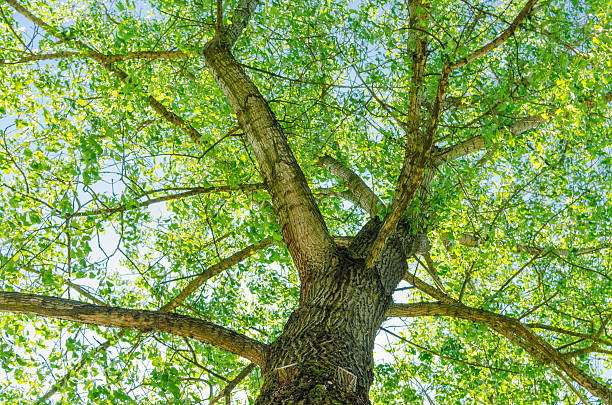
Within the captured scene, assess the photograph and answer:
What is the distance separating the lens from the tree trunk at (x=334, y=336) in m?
3.05

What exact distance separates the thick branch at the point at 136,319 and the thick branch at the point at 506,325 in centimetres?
189

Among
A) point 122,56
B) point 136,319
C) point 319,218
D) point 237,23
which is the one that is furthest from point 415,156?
point 122,56

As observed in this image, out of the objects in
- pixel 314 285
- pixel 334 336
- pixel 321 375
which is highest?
pixel 314 285

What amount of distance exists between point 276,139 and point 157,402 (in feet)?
12.0

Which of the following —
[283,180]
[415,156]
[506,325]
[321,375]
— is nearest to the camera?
[321,375]

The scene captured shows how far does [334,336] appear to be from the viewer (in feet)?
11.5

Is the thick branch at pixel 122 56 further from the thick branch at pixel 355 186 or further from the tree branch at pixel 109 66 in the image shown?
the thick branch at pixel 355 186

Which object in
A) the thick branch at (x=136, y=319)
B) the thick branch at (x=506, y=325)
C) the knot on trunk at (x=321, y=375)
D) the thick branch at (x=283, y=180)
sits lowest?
the knot on trunk at (x=321, y=375)

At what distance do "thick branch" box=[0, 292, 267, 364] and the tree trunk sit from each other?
0.31 meters

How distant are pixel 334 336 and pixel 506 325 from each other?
2456 mm

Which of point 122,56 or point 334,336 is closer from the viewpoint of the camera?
point 334,336

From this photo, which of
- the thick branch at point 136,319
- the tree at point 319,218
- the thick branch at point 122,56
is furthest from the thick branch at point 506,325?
the thick branch at point 122,56

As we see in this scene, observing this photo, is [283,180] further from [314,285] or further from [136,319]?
[136,319]

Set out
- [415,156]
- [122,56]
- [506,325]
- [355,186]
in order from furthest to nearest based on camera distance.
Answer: [355,186]
[122,56]
[506,325]
[415,156]
